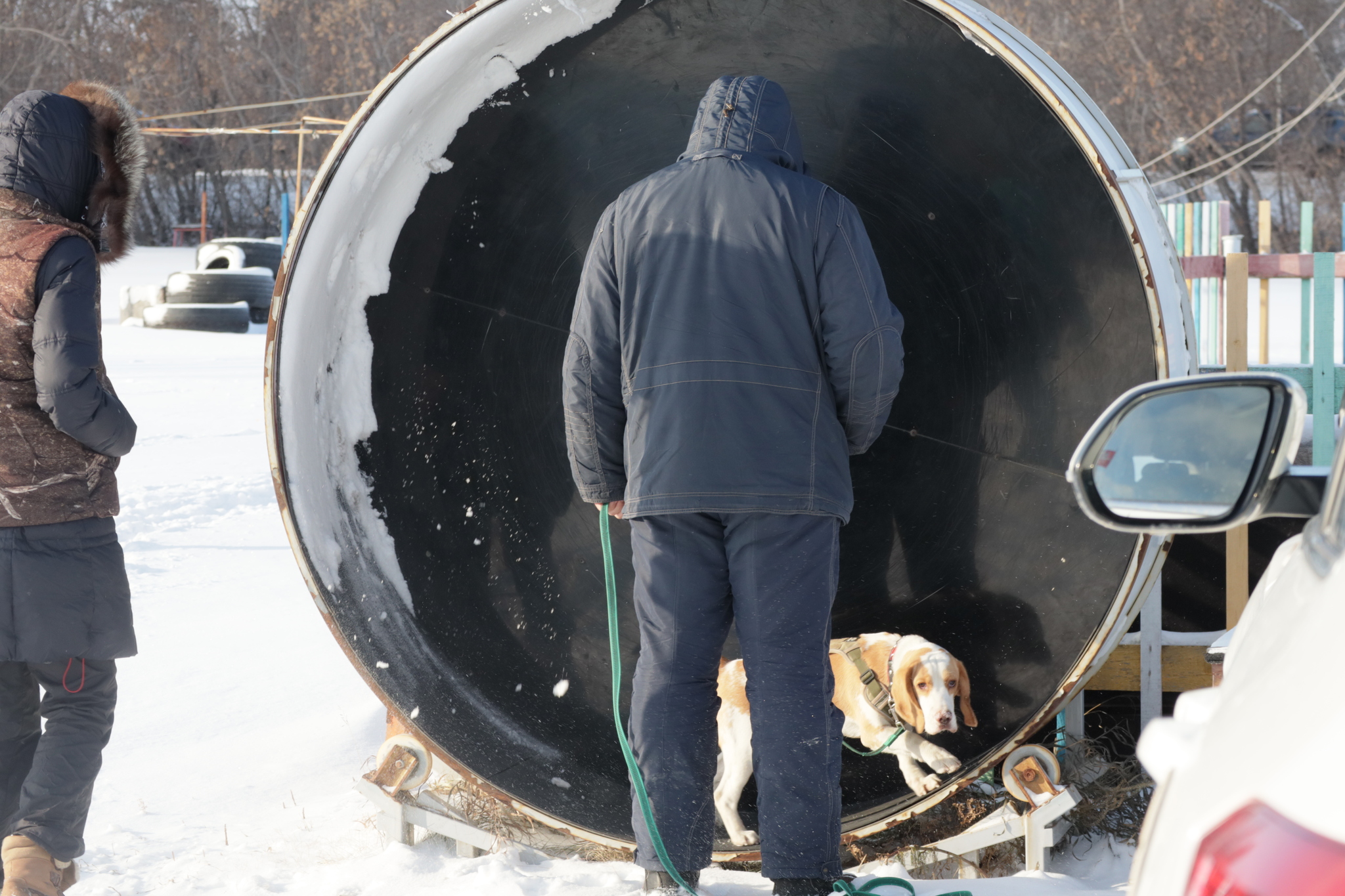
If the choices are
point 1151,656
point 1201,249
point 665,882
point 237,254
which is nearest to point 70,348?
A: point 665,882

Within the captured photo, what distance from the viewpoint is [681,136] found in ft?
10.8

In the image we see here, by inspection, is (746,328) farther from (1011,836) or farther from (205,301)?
(205,301)

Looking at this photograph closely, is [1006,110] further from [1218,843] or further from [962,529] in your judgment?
[1218,843]

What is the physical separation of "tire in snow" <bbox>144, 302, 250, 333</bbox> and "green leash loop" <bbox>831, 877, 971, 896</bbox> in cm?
1346

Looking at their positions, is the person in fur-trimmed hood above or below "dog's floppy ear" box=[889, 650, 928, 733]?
above

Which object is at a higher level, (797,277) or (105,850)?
(797,277)

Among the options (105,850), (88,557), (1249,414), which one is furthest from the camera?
(105,850)

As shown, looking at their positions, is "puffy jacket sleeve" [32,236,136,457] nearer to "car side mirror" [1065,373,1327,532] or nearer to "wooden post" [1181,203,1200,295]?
"car side mirror" [1065,373,1327,532]

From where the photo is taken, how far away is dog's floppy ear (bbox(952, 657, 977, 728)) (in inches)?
110

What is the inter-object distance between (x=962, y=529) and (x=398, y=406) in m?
1.53

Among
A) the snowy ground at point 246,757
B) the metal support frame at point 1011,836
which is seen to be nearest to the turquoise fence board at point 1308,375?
the metal support frame at point 1011,836

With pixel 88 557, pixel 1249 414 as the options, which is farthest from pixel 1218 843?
pixel 88 557

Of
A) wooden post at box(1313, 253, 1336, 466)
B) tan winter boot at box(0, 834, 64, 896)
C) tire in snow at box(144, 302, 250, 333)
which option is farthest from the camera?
tire in snow at box(144, 302, 250, 333)

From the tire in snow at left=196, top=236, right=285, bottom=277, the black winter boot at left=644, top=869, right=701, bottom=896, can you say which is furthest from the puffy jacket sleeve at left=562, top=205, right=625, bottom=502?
the tire in snow at left=196, top=236, right=285, bottom=277
